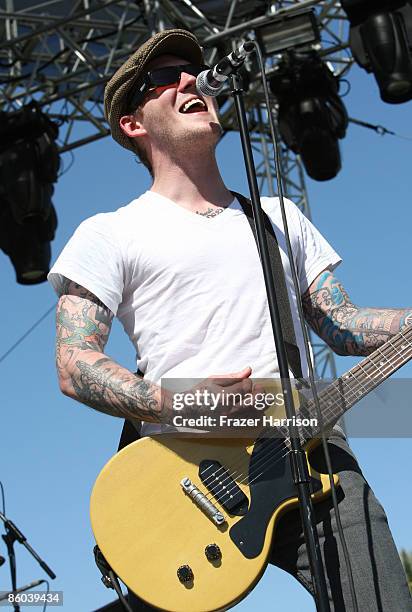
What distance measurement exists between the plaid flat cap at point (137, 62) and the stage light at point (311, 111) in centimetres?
519

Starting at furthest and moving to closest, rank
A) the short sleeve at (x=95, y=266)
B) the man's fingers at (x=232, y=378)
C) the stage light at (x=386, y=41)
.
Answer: the stage light at (x=386, y=41) < the short sleeve at (x=95, y=266) < the man's fingers at (x=232, y=378)

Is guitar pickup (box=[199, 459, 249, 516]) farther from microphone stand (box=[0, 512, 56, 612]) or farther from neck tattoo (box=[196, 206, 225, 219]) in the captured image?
microphone stand (box=[0, 512, 56, 612])

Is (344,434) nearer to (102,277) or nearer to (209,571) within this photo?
(209,571)

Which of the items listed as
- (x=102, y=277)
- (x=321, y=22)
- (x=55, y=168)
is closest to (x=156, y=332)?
(x=102, y=277)

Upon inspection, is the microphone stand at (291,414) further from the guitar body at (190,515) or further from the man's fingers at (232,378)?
the guitar body at (190,515)

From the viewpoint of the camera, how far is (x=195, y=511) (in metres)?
2.46

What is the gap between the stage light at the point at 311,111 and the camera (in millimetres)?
8289

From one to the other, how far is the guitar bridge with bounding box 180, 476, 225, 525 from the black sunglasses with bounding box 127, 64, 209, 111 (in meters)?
1.30

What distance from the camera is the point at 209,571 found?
7.80 feet

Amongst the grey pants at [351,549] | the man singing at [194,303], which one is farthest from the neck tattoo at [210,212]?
the grey pants at [351,549]

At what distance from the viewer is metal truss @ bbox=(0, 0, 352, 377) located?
26.2ft

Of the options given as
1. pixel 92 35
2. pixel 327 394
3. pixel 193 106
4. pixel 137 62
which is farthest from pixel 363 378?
pixel 92 35

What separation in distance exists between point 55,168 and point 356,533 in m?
6.37

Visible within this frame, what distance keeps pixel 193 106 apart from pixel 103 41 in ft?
21.9
